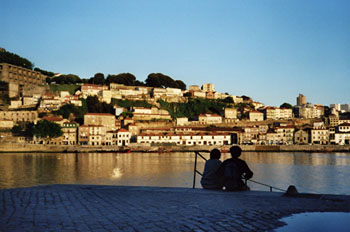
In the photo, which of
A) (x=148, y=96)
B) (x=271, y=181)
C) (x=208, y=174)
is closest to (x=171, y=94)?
(x=148, y=96)

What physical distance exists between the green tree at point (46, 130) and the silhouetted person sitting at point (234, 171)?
57.9m

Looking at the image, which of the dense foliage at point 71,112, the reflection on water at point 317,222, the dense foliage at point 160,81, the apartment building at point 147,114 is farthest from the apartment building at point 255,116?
the reflection on water at point 317,222

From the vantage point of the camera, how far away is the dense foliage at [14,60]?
89775 mm

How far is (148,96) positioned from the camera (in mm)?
96250

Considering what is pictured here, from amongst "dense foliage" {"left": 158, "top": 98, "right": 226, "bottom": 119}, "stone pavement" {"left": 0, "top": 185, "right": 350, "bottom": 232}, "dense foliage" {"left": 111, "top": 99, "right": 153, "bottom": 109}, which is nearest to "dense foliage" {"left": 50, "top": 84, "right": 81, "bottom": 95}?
"dense foliage" {"left": 111, "top": 99, "right": 153, "bottom": 109}

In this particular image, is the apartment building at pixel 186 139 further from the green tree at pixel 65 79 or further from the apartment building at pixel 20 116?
the green tree at pixel 65 79

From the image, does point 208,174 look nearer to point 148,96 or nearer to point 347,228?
point 347,228

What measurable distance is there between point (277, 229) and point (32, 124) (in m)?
68.2

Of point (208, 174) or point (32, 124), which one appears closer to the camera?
point (208, 174)

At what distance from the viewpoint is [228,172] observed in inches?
306

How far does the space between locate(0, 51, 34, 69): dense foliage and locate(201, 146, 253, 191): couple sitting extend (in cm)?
9280

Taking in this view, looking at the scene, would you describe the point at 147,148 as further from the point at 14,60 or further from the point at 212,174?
the point at 212,174

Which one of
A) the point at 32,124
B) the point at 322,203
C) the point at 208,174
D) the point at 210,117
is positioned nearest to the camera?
the point at 322,203

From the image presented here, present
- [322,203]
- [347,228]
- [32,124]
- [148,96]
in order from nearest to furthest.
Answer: [347,228] → [322,203] → [32,124] → [148,96]
